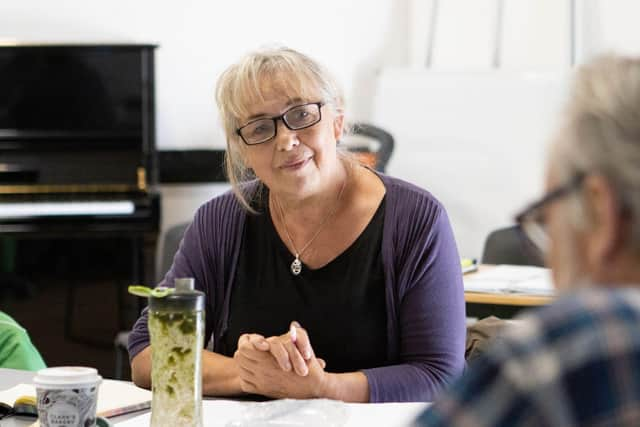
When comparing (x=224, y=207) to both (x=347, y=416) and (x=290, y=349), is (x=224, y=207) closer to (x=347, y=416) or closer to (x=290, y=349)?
(x=290, y=349)

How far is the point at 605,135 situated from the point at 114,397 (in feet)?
3.93

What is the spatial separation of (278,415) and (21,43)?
3545mm

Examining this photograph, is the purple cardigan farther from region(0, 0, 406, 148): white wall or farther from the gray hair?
region(0, 0, 406, 148): white wall

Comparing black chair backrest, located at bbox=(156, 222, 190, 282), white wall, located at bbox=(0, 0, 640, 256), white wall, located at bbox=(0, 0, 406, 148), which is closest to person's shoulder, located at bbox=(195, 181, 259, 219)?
black chair backrest, located at bbox=(156, 222, 190, 282)

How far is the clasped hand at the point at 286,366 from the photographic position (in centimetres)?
170

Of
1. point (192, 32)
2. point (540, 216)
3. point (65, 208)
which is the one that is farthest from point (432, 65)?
point (540, 216)

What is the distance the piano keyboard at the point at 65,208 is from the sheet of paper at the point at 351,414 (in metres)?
3.01

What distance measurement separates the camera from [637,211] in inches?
27.2

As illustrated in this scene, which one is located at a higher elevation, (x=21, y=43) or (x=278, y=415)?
(x=21, y=43)

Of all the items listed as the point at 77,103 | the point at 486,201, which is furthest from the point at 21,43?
the point at 486,201

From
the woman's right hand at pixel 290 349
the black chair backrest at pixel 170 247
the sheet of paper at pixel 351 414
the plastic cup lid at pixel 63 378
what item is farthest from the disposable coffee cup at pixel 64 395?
the black chair backrest at pixel 170 247

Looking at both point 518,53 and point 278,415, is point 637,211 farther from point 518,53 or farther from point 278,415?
point 518,53

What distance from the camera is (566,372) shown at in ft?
2.11

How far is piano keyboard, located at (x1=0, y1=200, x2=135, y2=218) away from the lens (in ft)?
14.9
